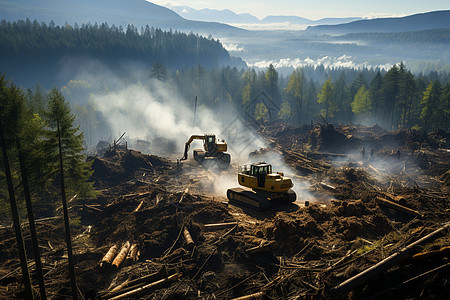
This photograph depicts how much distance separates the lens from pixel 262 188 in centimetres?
2117

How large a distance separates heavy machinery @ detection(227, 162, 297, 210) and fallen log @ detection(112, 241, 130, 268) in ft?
28.0

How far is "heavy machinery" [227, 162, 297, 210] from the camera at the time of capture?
2053 centimetres

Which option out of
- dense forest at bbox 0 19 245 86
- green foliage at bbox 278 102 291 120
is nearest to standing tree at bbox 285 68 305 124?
green foliage at bbox 278 102 291 120

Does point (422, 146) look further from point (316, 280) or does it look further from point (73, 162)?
point (73, 162)

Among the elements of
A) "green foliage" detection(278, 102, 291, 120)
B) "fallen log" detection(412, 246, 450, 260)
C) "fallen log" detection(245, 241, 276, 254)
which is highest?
"fallen log" detection(412, 246, 450, 260)

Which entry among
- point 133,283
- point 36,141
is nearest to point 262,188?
point 133,283

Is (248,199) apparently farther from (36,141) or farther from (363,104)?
(363,104)

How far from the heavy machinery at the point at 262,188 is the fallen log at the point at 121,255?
854cm

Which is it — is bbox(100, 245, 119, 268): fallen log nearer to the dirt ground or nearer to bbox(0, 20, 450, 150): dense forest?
the dirt ground

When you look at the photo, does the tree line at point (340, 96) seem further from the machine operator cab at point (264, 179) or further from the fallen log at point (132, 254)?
the fallen log at point (132, 254)

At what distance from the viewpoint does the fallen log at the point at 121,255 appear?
47.9ft

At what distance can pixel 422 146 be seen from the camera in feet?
145

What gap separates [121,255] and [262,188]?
990 centimetres

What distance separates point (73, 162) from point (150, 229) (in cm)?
575
